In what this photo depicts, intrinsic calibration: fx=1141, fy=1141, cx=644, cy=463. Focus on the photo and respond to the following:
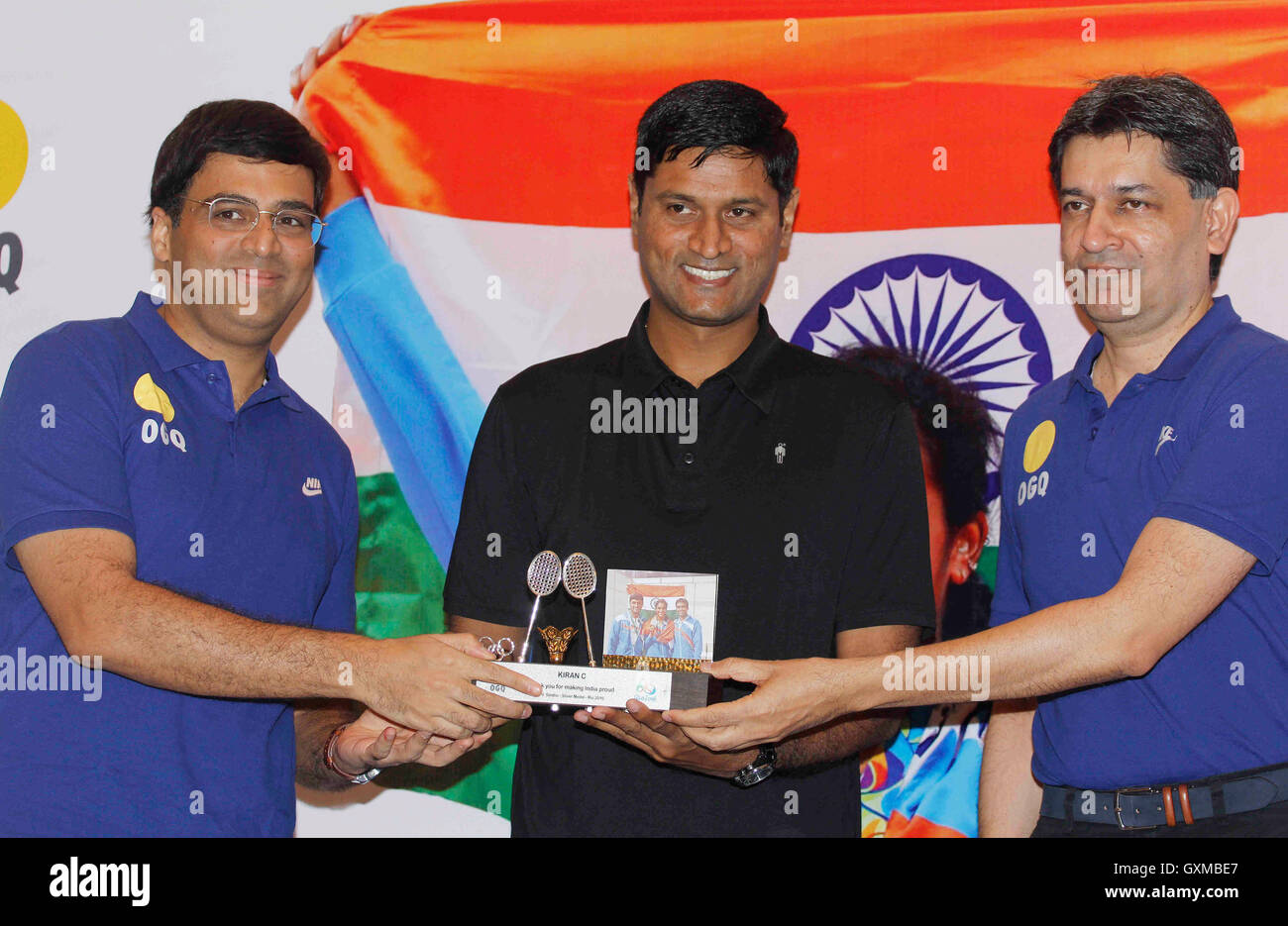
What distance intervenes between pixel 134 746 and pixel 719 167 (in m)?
1.83

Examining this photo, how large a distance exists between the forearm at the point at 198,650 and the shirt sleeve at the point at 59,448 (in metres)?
0.19

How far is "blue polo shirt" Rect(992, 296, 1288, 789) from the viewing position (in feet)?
7.50

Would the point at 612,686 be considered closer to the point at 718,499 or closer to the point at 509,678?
the point at 509,678

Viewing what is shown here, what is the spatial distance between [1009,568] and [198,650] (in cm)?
190

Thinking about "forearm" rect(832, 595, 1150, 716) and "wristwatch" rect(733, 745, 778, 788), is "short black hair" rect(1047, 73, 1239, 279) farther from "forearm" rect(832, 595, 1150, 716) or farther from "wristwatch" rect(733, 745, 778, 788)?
"wristwatch" rect(733, 745, 778, 788)

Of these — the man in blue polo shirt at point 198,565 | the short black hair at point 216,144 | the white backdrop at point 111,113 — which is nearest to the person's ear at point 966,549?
the man in blue polo shirt at point 198,565

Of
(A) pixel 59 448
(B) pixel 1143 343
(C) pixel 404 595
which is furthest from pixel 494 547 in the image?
(B) pixel 1143 343

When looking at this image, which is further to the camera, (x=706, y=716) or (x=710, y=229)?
(x=710, y=229)

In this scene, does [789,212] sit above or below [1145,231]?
above

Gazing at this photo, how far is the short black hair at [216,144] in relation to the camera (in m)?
2.72

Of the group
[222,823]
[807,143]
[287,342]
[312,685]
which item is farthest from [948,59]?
[222,823]

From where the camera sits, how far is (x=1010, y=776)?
2875mm

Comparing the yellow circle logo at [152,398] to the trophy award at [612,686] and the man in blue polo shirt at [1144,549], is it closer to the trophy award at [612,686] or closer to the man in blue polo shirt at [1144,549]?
the trophy award at [612,686]

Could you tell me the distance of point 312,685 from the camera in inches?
90.0
